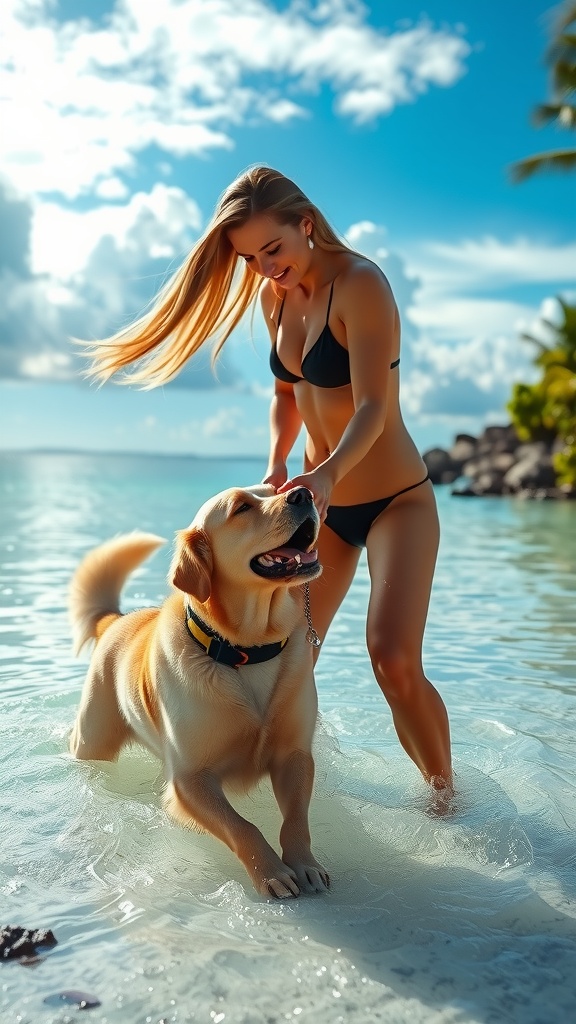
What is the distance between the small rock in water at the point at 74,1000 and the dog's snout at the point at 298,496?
62.4 inches

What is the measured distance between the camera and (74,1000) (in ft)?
8.00

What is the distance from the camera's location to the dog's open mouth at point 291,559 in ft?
11.0

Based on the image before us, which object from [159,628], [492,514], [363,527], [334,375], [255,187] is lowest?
[492,514]

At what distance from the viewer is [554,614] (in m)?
8.67

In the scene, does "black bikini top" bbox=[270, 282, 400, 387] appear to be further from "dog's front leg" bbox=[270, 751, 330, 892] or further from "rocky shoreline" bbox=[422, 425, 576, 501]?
"rocky shoreline" bbox=[422, 425, 576, 501]

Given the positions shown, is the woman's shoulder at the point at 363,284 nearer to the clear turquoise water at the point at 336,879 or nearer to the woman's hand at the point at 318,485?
the woman's hand at the point at 318,485

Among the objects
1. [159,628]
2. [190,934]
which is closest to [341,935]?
[190,934]

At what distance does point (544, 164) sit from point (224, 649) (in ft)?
83.8

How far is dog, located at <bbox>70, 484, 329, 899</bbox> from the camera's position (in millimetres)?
3311

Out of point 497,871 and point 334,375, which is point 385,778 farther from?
point 334,375

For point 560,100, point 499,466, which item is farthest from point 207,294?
point 499,466

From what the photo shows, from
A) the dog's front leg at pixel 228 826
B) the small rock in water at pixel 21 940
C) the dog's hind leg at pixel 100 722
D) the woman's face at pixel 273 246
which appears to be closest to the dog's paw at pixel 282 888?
the dog's front leg at pixel 228 826

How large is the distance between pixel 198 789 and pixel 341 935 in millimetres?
765

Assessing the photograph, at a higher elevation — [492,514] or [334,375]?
[334,375]
